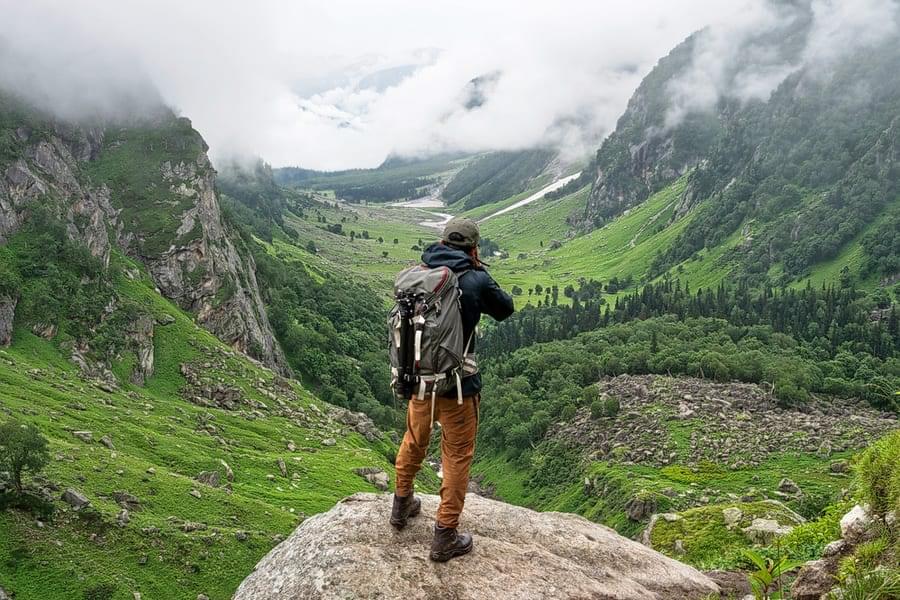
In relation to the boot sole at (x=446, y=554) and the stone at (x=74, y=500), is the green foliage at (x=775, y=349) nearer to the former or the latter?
the stone at (x=74, y=500)

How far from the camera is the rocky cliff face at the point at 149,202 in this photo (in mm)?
88812

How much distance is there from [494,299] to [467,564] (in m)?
5.39

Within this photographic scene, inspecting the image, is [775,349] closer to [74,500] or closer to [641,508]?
[641,508]

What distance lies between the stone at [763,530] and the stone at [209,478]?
1699 inches

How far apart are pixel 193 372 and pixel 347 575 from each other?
78.7 metres

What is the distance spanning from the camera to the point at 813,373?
134875 millimetres

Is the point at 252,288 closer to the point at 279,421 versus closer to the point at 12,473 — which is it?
the point at 279,421

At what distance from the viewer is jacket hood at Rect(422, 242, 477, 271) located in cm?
1152

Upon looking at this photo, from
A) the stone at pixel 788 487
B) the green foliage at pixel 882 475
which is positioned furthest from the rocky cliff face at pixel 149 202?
the green foliage at pixel 882 475

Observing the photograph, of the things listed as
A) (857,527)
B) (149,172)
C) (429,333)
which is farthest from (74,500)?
(149,172)

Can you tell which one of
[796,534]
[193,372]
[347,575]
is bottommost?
[193,372]

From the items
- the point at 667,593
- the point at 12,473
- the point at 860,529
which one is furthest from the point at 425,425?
the point at 12,473

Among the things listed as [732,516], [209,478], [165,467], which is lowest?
[209,478]

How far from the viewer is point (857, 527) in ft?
39.9
